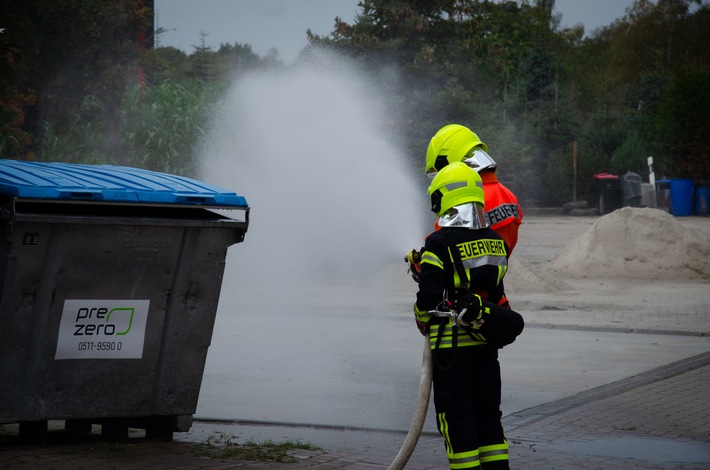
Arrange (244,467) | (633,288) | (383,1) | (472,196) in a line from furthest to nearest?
1. (383,1)
2. (633,288)
3. (244,467)
4. (472,196)

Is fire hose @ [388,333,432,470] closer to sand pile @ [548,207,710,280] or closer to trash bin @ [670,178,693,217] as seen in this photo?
sand pile @ [548,207,710,280]

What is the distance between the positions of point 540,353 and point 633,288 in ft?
20.8

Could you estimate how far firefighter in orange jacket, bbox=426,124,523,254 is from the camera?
203 inches

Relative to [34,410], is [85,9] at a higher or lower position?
higher

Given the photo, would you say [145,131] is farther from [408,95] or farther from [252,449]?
[252,449]

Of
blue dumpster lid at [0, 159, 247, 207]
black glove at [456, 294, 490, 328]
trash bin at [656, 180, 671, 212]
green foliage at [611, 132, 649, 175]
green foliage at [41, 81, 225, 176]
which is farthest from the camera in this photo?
green foliage at [611, 132, 649, 175]

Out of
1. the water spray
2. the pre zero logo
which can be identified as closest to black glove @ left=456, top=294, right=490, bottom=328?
the pre zero logo

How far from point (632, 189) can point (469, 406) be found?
98.3 feet

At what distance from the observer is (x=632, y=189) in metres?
33.1

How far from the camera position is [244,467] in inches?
213

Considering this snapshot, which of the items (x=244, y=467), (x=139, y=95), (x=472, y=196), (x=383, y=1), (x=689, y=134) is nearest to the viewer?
(x=472, y=196)

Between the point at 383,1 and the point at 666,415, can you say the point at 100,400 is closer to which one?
the point at 666,415

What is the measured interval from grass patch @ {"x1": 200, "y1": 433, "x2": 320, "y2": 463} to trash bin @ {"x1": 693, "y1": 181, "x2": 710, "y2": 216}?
29.2 m

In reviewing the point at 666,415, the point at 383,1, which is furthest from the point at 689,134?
the point at 666,415
